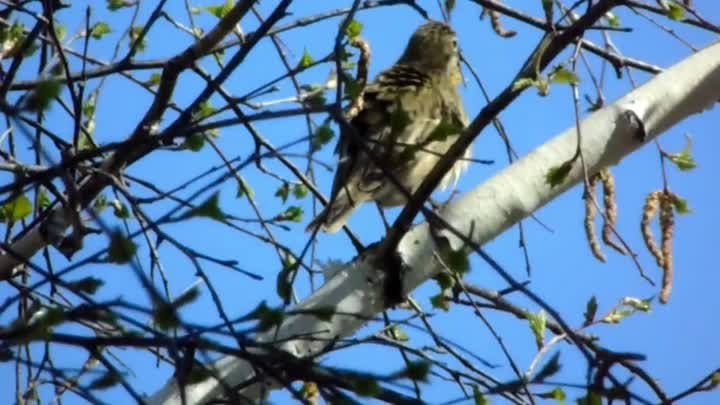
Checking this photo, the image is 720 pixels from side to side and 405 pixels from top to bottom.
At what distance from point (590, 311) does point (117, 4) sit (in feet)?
5.72

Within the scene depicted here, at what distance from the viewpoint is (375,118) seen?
14.4 feet

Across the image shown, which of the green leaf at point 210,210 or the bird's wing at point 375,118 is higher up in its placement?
the bird's wing at point 375,118

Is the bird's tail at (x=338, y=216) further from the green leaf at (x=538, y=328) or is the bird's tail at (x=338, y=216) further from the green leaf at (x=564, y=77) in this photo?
the green leaf at (x=564, y=77)

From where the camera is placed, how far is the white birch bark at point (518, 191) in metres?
3.06

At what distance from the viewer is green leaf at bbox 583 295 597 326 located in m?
→ 3.38

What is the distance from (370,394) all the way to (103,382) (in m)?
0.43

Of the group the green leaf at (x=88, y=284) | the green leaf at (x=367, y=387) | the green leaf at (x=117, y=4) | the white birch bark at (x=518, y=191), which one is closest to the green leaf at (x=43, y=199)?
the green leaf at (x=117, y=4)

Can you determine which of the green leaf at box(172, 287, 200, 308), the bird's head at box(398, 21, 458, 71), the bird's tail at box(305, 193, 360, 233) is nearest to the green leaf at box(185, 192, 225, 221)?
the green leaf at box(172, 287, 200, 308)

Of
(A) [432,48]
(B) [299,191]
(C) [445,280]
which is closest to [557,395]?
(C) [445,280]

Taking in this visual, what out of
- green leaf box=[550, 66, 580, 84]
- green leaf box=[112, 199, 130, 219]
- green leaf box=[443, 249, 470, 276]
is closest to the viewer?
green leaf box=[443, 249, 470, 276]

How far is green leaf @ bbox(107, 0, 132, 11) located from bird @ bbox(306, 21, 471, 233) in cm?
77

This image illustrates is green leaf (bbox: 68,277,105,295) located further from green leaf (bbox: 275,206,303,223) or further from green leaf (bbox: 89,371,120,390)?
green leaf (bbox: 275,206,303,223)

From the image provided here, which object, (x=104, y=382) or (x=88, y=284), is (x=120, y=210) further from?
(x=104, y=382)

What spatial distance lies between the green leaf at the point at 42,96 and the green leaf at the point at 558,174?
4.09ft
